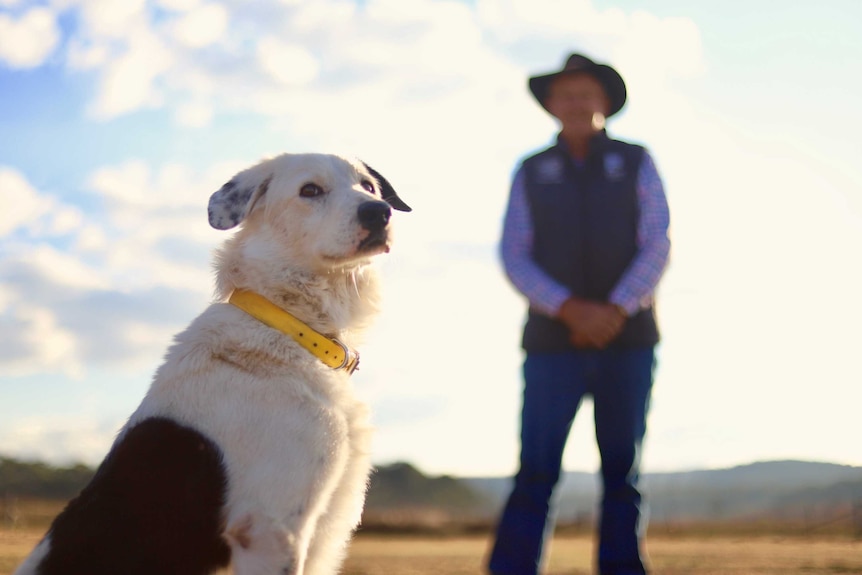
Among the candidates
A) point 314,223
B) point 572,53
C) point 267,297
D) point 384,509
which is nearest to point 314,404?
point 267,297

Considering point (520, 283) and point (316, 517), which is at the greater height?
point (520, 283)

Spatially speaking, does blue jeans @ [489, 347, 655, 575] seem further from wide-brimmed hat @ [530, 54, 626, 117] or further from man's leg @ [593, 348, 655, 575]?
wide-brimmed hat @ [530, 54, 626, 117]

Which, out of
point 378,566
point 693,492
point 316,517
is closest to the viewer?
point 316,517

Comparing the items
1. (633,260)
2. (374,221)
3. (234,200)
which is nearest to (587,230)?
(633,260)

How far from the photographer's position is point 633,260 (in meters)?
4.03

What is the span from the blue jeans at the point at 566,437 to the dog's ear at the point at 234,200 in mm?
1461

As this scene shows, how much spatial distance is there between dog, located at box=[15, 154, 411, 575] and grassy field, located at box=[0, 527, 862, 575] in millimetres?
4162

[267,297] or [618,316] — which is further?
[618,316]

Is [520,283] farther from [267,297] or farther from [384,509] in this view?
[384,509]

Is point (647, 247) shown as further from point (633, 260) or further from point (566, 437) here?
point (566, 437)

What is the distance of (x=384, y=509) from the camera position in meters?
12.8

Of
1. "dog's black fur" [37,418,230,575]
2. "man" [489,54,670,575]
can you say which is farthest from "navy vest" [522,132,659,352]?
"dog's black fur" [37,418,230,575]

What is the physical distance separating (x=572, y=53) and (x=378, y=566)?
5214 millimetres

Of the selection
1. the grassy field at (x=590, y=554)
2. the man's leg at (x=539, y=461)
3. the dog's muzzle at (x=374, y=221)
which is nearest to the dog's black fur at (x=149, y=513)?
the dog's muzzle at (x=374, y=221)
